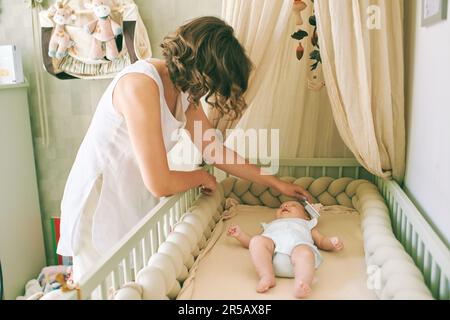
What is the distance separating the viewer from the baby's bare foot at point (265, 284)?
1330 millimetres

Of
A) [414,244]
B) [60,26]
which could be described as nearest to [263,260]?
[414,244]

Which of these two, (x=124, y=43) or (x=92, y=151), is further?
(x=124, y=43)

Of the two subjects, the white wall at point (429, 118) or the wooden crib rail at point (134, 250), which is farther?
the white wall at point (429, 118)

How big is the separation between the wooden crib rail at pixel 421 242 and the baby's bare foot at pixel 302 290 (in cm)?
31

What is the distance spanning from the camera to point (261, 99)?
207 centimetres

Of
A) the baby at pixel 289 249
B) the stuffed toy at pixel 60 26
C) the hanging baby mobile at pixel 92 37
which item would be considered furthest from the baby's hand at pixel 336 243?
the stuffed toy at pixel 60 26

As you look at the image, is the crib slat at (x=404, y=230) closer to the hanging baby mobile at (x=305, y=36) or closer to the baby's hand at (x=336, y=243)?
the baby's hand at (x=336, y=243)

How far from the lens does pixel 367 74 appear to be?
64.2 inches

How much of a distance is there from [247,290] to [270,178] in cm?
63

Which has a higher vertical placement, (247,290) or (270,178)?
(270,178)

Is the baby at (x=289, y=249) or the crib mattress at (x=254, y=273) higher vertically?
the baby at (x=289, y=249)
